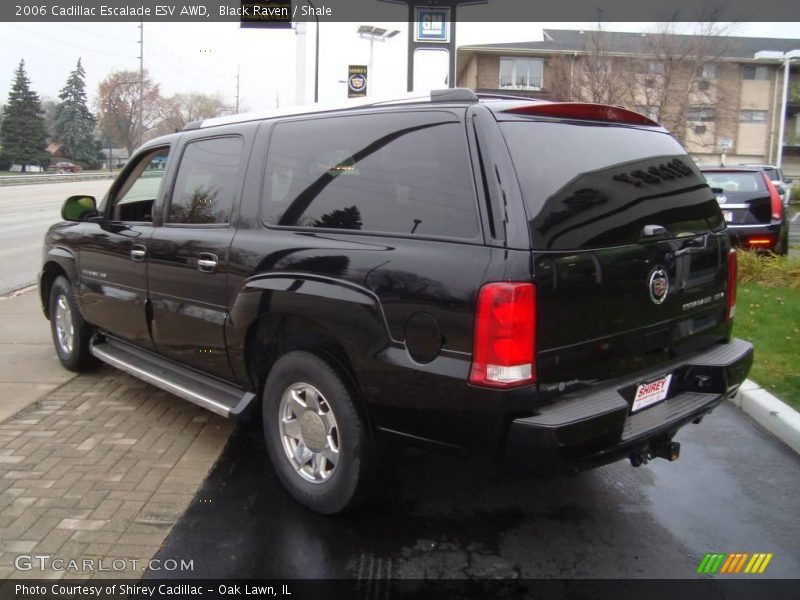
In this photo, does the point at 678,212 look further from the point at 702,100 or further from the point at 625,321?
the point at 702,100

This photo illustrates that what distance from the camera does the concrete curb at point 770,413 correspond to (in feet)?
14.1

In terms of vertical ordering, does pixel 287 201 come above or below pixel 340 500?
above

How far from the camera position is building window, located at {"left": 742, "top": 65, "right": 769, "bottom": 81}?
152 feet

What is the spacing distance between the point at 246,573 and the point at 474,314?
4.91 ft

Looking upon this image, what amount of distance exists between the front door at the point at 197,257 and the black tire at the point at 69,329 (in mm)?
1399

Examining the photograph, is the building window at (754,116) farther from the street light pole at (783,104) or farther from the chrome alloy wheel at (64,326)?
the chrome alloy wheel at (64,326)

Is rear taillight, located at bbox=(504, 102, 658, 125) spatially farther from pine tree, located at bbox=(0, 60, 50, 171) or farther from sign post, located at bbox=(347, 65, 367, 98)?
pine tree, located at bbox=(0, 60, 50, 171)

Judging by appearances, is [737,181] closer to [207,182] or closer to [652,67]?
[207,182]

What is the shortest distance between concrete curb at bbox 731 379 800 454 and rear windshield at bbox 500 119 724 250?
1.48 m

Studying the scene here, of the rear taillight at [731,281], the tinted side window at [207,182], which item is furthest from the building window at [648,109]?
the tinted side window at [207,182]

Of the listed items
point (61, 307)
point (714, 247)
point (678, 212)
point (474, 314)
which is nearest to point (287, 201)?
point (474, 314)

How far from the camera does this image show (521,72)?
42688 millimetres

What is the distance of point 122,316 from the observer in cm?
471

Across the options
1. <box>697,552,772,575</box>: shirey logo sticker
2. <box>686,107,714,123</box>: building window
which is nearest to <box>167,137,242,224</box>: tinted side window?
<box>697,552,772,575</box>: shirey logo sticker
